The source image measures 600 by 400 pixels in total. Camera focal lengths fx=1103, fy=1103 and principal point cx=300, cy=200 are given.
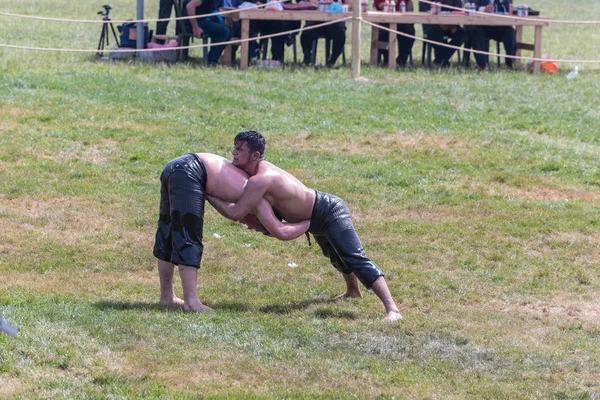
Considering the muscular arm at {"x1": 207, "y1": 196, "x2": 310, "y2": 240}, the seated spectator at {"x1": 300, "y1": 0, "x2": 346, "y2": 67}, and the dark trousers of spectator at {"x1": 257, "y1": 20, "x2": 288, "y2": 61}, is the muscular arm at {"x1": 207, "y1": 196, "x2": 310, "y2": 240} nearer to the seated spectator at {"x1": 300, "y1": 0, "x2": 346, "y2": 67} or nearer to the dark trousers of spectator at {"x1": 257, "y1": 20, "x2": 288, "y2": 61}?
the seated spectator at {"x1": 300, "y1": 0, "x2": 346, "y2": 67}

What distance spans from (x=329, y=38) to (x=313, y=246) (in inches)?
394

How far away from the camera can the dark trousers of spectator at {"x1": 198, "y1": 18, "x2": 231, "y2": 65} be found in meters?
18.2

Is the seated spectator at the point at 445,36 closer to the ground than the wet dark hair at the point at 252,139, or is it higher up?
higher up

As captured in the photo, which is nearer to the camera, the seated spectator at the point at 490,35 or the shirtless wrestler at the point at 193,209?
the shirtless wrestler at the point at 193,209

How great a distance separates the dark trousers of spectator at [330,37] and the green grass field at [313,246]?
3.54ft

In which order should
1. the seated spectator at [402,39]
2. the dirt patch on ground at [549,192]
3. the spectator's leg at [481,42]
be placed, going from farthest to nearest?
the seated spectator at [402,39], the spectator's leg at [481,42], the dirt patch on ground at [549,192]

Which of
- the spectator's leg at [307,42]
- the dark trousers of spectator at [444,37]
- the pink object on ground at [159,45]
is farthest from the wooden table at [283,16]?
the dark trousers of spectator at [444,37]

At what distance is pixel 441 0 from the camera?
19828 mm

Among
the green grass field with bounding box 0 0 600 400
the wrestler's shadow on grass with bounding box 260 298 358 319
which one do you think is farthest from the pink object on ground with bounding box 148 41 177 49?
the wrestler's shadow on grass with bounding box 260 298 358 319

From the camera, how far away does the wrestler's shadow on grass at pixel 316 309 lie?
7.74 m

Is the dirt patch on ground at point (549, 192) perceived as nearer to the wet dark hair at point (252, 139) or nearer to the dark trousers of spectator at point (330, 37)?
the wet dark hair at point (252, 139)

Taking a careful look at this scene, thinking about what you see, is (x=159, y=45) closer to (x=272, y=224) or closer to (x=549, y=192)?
(x=549, y=192)

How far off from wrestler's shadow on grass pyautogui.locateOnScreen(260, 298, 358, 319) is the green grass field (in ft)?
0.10

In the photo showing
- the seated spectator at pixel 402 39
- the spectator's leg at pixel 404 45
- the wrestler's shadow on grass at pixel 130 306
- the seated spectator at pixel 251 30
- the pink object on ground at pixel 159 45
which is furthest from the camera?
Result: the spectator's leg at pixel 404 45
